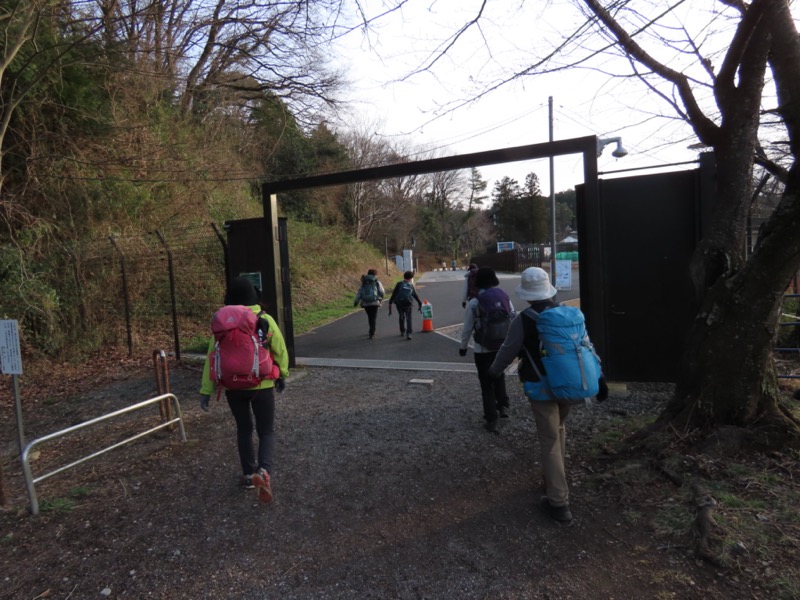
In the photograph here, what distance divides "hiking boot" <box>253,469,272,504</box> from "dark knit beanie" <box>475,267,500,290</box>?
9.43 feet

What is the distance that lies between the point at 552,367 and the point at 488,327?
6.48ft

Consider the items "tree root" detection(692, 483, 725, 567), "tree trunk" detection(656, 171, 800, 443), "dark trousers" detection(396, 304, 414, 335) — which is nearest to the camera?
"tree root" detection(692, 483, 725, 567)

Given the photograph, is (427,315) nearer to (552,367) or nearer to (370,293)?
(370,293)

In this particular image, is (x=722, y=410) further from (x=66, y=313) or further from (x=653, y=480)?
(x=66, y=313)

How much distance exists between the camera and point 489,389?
5.18 meters

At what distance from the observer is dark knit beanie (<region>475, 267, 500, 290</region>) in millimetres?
5324

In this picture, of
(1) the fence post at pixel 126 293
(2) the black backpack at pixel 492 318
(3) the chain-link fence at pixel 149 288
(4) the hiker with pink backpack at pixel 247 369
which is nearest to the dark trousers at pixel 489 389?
(2) the black backpack at pixel 492 318

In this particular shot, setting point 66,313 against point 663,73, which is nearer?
point 663,73

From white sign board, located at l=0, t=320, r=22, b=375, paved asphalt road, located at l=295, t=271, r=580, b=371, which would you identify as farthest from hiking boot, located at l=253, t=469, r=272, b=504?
paved asphalt road, located at l=295, t=271, r=580, b=371

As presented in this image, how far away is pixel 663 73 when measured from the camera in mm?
4922

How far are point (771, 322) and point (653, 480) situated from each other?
5.08ft

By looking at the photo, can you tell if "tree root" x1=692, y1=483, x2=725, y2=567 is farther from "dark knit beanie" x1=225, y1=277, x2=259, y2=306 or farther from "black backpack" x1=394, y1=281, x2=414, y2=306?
"black backpack" x1=394, y1=281, x2=414, y2=306

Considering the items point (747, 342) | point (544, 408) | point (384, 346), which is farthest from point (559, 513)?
point (384, 346)

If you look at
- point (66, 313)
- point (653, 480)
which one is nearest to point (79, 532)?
point (653, 480)
